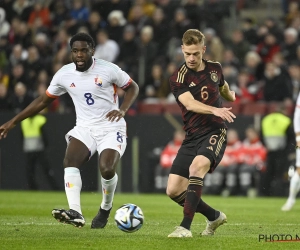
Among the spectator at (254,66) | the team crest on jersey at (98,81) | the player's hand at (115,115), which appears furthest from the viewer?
the spectator at (254,66)

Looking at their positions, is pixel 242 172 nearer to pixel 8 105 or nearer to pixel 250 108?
pixel 250 108

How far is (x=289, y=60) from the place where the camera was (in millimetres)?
21906

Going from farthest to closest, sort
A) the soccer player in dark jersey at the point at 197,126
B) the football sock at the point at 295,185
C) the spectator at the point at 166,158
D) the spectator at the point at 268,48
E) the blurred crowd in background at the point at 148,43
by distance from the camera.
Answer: the spectator at the point at 268,48, the blurred crowd in background at the point at 148,43, the spectator at the point at 166,158, the football sock at the point at 295,185, the soccer player in dark jersey at the point at 197,126

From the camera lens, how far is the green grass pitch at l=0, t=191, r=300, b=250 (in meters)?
8.66

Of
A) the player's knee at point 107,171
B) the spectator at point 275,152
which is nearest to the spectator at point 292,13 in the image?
the spectator at point 275,152

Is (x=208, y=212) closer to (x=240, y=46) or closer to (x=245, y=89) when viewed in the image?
(x=245, y=89)

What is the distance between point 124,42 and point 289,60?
174 inches

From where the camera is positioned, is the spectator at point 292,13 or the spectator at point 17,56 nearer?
the spectator at point 292,13

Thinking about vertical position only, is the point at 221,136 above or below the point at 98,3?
below

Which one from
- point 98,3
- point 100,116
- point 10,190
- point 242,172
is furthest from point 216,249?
point 98,3

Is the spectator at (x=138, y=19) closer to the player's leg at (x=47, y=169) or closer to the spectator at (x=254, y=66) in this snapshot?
the spectator at (x=254, y=66)

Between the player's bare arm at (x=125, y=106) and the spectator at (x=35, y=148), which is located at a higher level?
the player's bare arm at (x=125, y=106)

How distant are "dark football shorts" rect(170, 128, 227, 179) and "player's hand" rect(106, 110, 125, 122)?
1.09m

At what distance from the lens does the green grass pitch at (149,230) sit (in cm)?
866
